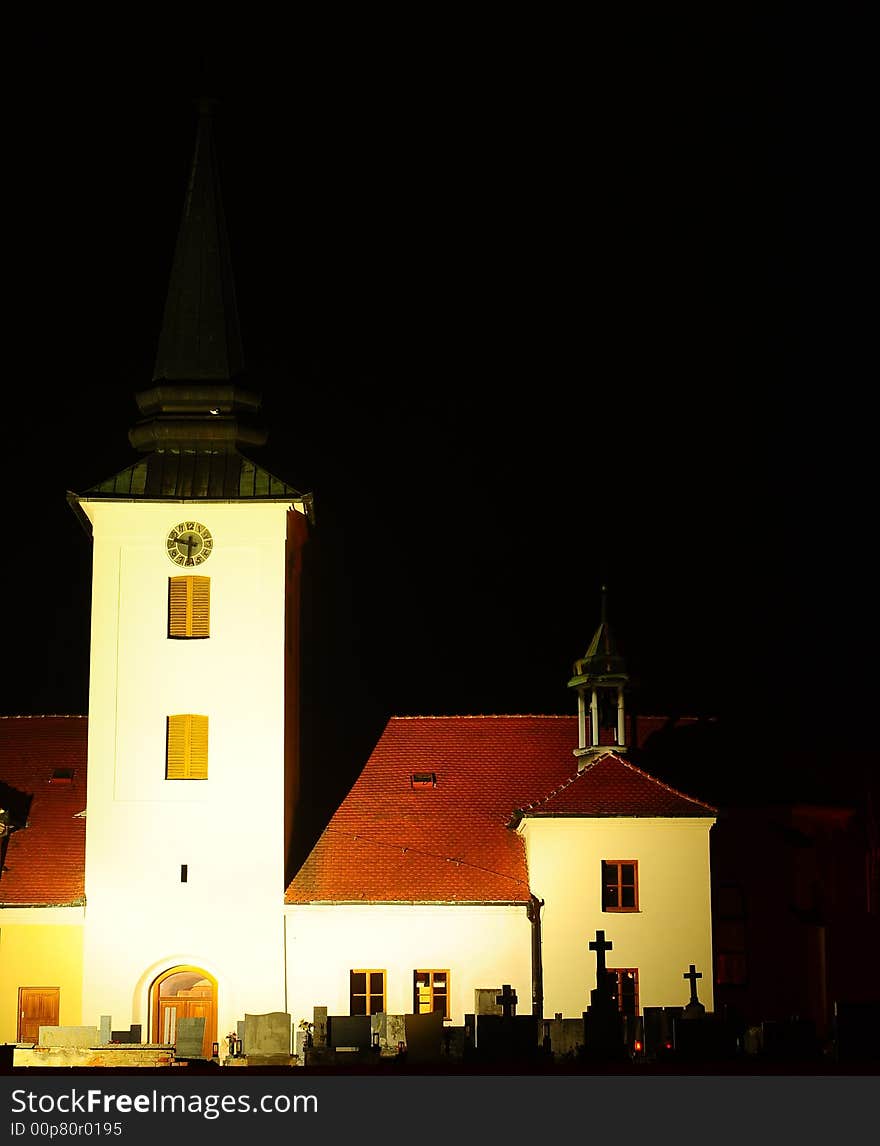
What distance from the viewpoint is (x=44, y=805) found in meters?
45.0

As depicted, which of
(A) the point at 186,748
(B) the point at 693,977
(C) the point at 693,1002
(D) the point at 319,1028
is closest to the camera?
(D) the point at 319,1028

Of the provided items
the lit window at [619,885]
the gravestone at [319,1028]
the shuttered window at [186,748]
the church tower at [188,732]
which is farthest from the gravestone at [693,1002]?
the shuttered window at [186,748]

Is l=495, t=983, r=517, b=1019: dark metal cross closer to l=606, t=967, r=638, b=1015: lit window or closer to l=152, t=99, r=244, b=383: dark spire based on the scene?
l=606, t=967, r=638, b=1015: lit window

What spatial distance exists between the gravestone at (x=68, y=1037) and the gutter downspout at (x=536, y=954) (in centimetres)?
1061

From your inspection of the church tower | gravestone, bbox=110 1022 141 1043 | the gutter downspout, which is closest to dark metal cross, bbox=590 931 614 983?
the gutter downspout

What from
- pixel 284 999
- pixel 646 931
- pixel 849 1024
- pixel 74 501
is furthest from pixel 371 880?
pixel 849 1024

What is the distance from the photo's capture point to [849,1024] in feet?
103

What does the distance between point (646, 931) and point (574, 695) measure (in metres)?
6.95

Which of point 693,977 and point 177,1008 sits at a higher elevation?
point 693,977

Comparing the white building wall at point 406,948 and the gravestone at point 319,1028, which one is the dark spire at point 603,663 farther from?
the gravestone at point 319,1028

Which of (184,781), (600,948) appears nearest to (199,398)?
(184,781)

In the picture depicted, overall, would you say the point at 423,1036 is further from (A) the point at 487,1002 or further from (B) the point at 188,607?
(B) the point at 188,607

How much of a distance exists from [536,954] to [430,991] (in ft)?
7.52

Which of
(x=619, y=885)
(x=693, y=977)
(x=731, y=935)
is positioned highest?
(x=619, y=885)
